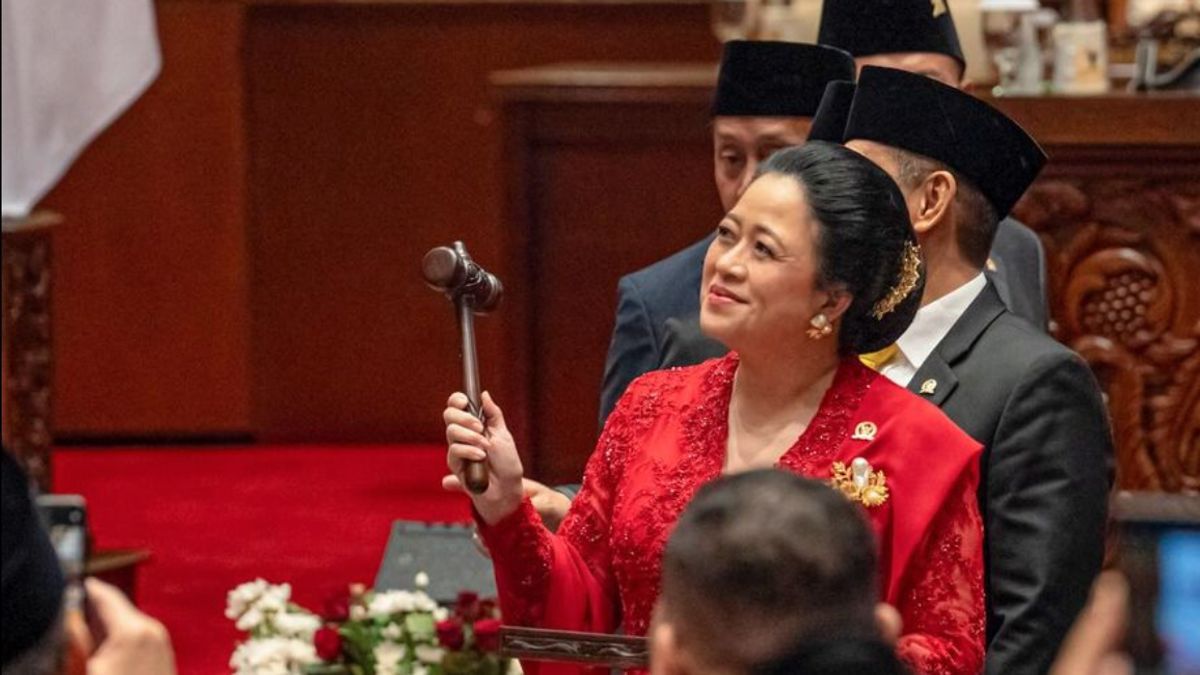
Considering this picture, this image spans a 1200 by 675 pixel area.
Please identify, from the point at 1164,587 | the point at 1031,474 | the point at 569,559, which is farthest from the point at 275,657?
the point at 1164,587

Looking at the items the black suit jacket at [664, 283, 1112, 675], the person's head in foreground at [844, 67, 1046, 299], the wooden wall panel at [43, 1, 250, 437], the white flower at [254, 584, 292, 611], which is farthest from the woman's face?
the wooden wall panel at [43, 1, 250, 437]

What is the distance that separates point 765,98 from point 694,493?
1298mm

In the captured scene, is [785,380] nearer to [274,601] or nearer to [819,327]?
[819,327]

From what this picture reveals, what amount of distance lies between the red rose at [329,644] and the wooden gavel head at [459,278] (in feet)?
3.74

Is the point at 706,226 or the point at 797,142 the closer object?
the point at 797,142

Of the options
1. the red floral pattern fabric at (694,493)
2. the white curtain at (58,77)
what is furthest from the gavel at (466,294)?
the white curtain at (58,77)

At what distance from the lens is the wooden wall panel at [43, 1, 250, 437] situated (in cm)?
830

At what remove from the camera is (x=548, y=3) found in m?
8.31

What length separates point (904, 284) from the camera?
9.40ft

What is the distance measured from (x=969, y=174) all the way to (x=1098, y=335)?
6.80 feet

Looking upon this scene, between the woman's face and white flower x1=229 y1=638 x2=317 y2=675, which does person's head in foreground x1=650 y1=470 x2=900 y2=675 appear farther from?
white flower x1=229 y1=638 x2=317 y2=675

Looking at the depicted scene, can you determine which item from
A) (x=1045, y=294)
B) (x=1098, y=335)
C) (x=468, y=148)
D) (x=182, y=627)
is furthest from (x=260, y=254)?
(x=1045, y=294)

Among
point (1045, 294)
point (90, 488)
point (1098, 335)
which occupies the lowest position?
point (90, 488)

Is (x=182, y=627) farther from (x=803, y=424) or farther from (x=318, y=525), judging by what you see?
(x=803, y=424)
